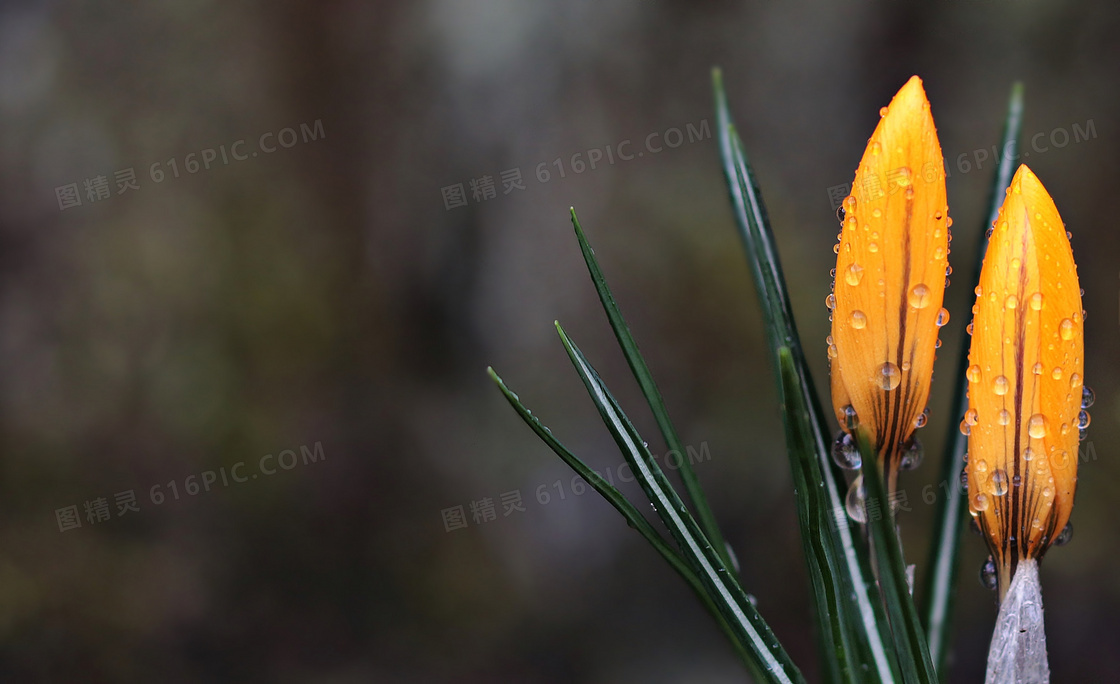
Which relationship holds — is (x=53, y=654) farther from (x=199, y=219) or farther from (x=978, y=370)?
(x=978, y=370)

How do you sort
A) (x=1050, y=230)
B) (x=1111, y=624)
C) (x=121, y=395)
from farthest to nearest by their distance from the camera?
1. (x=121, y=395)
2. (x=1111, y=624)
3. (x=1050, y=230)

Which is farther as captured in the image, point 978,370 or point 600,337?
point 600,337

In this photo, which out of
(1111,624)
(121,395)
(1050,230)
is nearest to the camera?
(1050,230)

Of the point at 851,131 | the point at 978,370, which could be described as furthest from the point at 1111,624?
the point at 978,370

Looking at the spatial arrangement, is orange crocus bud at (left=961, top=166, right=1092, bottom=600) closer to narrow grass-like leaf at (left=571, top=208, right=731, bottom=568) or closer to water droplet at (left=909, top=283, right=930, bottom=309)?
water droplet at (left=909, top=283, right=930, bottom=309)
